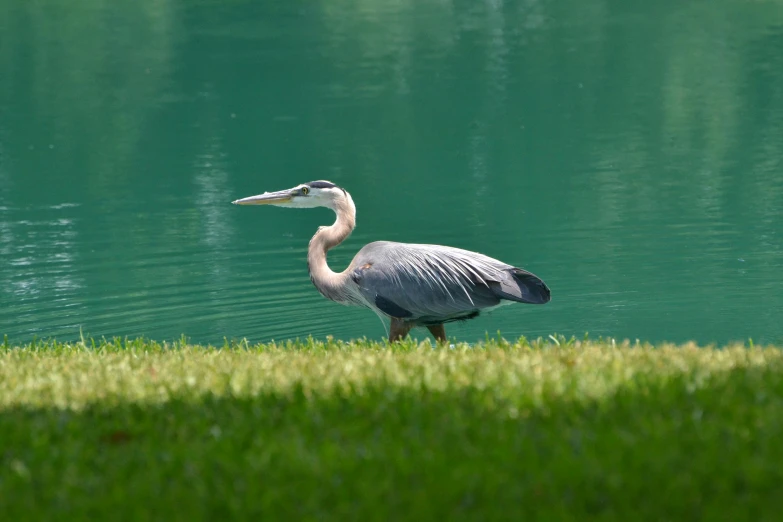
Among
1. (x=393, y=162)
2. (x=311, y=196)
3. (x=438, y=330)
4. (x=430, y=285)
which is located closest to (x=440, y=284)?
(x=430, y=285)

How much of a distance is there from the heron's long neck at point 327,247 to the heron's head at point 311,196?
0.07 m

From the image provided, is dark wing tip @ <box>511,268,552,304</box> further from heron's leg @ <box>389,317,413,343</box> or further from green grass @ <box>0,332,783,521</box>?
green grass @ <box>0,332,783,521</box>

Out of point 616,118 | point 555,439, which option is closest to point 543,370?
point 555,439

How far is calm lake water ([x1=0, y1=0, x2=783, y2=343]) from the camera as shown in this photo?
1329 centimetres

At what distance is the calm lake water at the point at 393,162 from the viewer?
1329cm

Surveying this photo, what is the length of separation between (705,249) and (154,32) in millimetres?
28820

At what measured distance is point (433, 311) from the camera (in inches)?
370

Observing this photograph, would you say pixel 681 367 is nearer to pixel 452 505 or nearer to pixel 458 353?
pixel 458 353

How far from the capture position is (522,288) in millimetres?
9266

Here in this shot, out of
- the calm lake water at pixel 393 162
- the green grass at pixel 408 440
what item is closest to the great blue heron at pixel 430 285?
the calm lake water at pixel 393 162

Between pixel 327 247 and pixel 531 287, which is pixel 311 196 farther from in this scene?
pixel 531 287

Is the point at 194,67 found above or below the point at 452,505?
below

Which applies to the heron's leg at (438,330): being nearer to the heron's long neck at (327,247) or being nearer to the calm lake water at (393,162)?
the heron's long neck at (327,247)

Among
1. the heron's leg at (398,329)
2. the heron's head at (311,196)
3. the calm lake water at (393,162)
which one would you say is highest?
the heron's head at (311,196)
